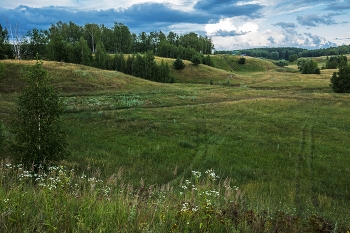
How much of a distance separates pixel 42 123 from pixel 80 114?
2350 cm

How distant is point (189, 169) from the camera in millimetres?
19078

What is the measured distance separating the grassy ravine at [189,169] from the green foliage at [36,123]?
1452mm

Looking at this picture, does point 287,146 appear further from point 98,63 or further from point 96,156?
point 98,63

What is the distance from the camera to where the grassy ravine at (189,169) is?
16.6ft

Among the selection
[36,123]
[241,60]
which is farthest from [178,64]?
[36,123]

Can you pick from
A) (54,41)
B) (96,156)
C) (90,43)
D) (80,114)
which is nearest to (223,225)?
(96,156)

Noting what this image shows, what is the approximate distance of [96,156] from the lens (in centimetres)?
2028

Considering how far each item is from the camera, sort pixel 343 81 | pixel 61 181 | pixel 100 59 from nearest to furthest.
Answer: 1. pixel 61 181
2. pixel 343 81
3. pixel 100 59

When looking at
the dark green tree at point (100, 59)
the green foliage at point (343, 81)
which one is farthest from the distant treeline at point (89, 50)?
the green foliage at point (343, 81)

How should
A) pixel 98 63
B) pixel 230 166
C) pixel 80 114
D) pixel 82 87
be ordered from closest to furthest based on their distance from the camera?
pixel 230 166, pixel 80 114, pixel 82 87, pixel 98 63

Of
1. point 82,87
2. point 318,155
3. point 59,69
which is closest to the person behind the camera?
point 318,155

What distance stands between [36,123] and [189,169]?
10418 mm

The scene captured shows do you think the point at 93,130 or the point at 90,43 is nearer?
the point at 93,130

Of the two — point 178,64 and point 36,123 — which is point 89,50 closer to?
point 178,64
